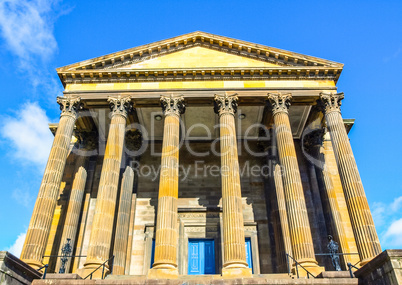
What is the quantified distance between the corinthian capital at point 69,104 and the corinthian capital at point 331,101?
15.8 m

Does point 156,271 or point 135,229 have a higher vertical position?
point 135,229

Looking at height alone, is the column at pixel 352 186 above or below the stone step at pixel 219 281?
above

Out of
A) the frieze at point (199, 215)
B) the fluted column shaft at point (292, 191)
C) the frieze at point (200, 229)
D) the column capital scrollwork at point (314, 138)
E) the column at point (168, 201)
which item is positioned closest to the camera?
Result: the column at point (168, 201)

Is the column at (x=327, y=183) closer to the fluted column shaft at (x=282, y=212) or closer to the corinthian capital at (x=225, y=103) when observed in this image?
the fluted column shaft at (x=282, y=212)

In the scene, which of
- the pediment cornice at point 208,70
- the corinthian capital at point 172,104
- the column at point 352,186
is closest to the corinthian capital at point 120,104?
the pediment cornice at point 208,70

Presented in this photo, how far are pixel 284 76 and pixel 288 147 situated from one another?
214 inches

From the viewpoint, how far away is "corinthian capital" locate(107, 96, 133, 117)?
2148 cm

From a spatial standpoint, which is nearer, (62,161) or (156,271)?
(156,271)

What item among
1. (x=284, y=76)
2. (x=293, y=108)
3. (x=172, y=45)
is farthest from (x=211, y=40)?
(x=293, y=108)

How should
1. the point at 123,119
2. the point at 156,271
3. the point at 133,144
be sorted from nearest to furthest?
the point at 156,271 → the point at 123,119 → the point at 133,144

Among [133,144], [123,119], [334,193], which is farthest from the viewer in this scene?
[133,144]

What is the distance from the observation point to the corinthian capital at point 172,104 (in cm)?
2141

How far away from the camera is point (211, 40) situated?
79.4ft

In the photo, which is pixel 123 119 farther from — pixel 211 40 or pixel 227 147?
pixel 211 40
